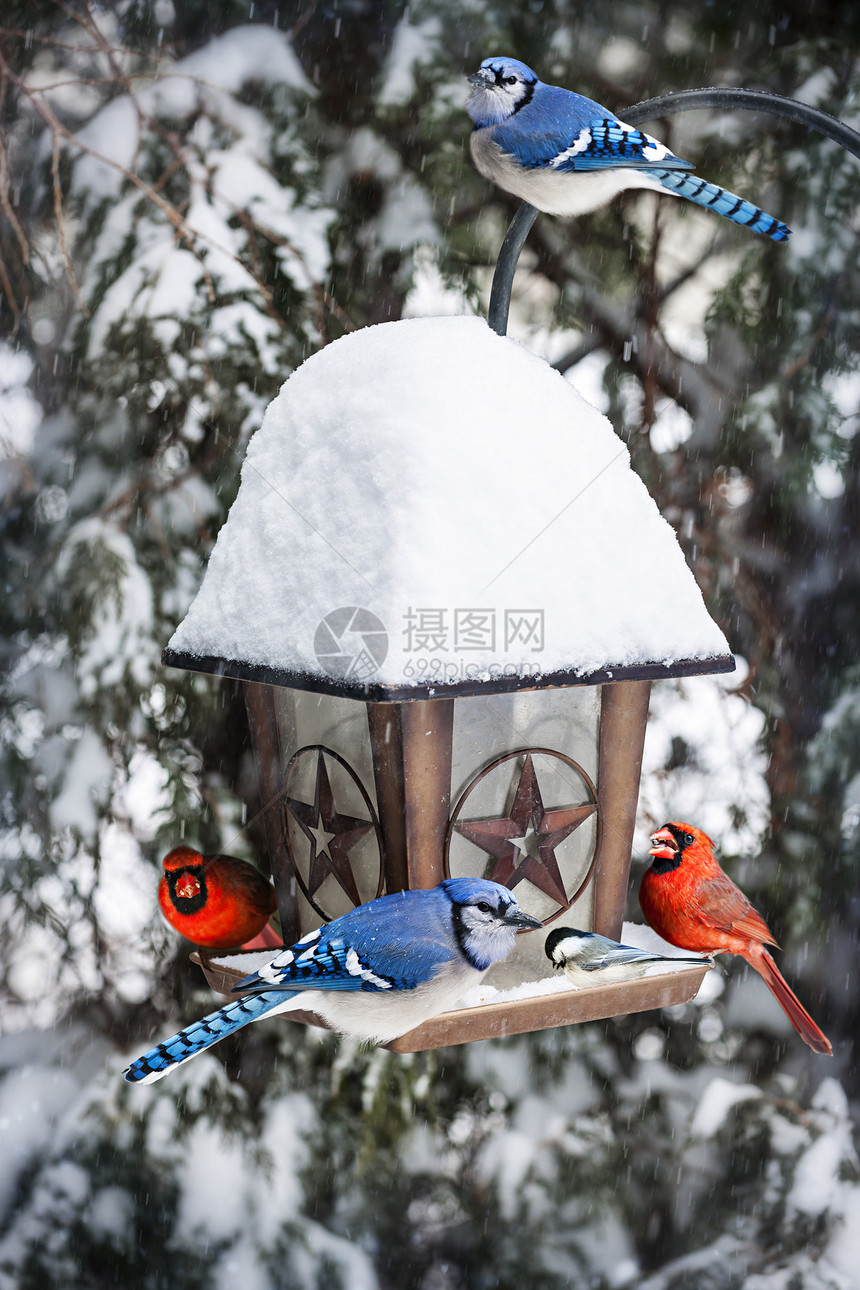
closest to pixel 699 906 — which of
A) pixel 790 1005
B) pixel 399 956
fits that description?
pixel 790 1005

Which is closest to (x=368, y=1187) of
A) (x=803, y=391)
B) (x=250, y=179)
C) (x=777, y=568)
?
(x=777, y=568)

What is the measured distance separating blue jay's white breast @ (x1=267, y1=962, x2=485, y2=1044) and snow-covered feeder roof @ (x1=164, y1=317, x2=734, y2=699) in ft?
1.12

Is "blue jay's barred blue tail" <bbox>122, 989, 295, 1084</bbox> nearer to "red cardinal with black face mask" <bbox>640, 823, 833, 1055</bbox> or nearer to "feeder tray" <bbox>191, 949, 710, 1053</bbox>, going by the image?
"feeder tray" <bbox>191, 949, 710, 1053</bbox>

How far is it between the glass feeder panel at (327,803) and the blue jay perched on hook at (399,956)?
0.50 ft

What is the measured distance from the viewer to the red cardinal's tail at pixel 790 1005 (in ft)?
5.30

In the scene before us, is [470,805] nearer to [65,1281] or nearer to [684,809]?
[684,809]

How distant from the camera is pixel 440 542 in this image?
1.23 m

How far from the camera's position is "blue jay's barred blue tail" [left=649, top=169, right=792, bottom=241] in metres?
1.37

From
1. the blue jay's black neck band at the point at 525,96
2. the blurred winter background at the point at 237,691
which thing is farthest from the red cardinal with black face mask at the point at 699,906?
the blurred winter background at the point at 237,691

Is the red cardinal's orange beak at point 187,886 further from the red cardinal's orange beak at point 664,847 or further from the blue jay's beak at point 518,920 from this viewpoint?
the red cardinal's orange beak at point 664,847

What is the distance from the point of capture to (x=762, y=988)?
2986mm

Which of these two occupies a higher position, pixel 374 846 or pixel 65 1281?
pixel 374 846

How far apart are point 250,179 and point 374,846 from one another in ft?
5.98

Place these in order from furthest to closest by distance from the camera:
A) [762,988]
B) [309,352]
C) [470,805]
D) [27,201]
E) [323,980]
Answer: [762,988]
[27,201]
[309,352]
[470,805]
[323,980]
